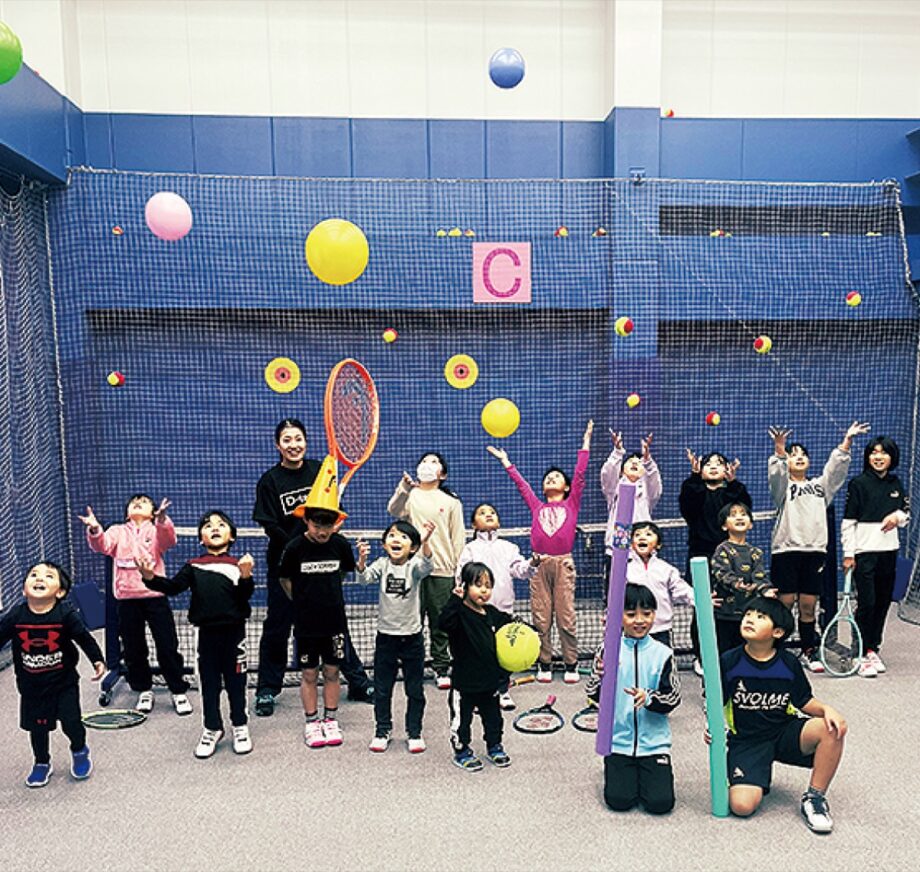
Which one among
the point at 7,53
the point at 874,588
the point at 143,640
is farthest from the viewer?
the point at 874,588

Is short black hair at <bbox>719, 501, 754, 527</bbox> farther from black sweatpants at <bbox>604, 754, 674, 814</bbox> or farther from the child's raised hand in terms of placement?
the child's raised hand

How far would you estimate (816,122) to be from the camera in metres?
7.26

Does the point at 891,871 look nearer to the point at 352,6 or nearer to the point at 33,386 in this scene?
the point at 33,386

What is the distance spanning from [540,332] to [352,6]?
3.28 meters

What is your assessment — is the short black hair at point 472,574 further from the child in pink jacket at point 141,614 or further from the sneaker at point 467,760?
the child in pink jacket at point 141,614

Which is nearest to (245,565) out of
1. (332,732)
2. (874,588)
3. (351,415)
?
(351,415)

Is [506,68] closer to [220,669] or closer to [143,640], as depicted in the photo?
[220,669]

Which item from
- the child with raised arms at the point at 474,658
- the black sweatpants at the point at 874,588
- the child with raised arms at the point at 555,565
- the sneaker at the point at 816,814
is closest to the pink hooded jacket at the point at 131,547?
the child with raised arms at the point at 474,658

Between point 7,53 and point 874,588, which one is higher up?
point 7,53

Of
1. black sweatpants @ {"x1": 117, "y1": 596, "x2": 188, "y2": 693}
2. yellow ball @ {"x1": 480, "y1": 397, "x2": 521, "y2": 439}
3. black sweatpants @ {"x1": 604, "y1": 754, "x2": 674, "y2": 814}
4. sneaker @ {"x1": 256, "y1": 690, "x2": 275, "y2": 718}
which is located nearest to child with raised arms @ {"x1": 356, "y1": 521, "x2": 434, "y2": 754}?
sneaker @ {"x1": 256, "y1": 690, "x2": 275, "y2": 718}

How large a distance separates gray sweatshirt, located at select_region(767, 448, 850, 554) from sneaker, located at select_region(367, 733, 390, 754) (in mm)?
3004

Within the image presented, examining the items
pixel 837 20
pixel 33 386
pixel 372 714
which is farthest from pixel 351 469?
pixel 837 20

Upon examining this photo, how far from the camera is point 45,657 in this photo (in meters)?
3.97

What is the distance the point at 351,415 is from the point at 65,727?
2.17 m
